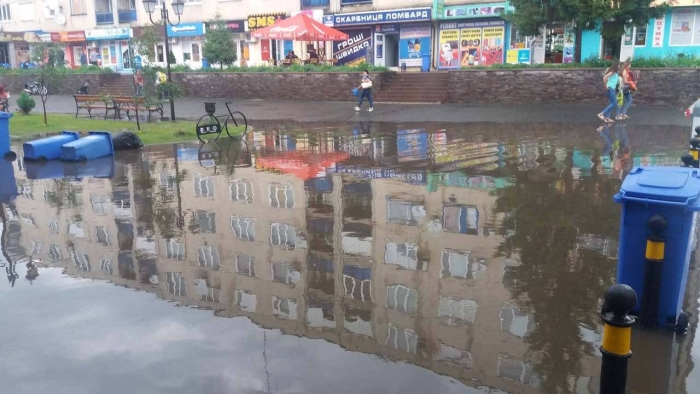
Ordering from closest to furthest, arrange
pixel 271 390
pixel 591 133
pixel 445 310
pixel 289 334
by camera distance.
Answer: pixel 271 390, pixel 289 334, pixel 445 310, pixel 591 133

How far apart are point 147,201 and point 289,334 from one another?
221 inches

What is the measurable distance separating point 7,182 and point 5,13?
51.6 meters

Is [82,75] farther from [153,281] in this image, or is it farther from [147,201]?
[153,281]

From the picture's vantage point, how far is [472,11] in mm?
32719

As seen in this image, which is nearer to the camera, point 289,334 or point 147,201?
point 289,334

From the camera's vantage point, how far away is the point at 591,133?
16406 millimetres

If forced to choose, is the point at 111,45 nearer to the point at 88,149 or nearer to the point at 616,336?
the point at 88,149

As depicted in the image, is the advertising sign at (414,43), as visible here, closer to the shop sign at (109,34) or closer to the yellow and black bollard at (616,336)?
the shop sign at (109,34)

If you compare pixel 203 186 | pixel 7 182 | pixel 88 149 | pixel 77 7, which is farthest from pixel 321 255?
pixel 77 7

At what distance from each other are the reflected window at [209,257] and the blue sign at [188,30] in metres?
37.4

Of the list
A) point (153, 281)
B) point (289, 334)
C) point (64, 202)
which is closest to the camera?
point (289, 334)

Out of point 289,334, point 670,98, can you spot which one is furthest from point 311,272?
point 670,98

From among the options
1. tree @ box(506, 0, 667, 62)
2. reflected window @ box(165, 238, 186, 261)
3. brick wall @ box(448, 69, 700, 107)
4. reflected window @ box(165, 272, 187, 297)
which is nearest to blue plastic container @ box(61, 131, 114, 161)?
reflected window @ box(165, 238, 186, 261)

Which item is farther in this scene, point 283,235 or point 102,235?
point 102,235
